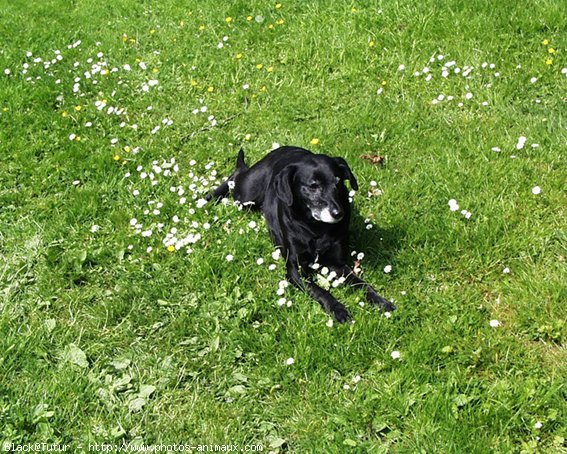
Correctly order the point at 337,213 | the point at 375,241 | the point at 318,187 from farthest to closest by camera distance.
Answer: the point at 375,241, the point at 318,187, the point at 337,213

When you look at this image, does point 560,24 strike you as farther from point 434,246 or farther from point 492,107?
point 434,246

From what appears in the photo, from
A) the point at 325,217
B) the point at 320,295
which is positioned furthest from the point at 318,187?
the point at 320,295

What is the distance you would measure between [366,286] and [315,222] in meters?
0.52

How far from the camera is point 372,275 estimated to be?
3990 mm

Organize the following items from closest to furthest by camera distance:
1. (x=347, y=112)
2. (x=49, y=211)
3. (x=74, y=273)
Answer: (x=74, y=273)
(x=49, y=211)
(x=347, y=112)

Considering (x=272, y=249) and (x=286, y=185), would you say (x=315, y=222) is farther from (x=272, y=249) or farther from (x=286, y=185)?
(x=272, y=249)

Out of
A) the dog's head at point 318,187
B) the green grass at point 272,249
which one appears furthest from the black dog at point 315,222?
the green grass at point 272,249

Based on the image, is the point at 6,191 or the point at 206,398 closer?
the point at 206,398

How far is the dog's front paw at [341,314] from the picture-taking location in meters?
3.64

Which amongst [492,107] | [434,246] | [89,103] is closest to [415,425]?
[434,246]

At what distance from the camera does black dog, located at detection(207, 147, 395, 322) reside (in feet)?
12.4

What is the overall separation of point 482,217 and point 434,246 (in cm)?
41

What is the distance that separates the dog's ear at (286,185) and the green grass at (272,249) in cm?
54

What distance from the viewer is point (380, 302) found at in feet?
12.3
